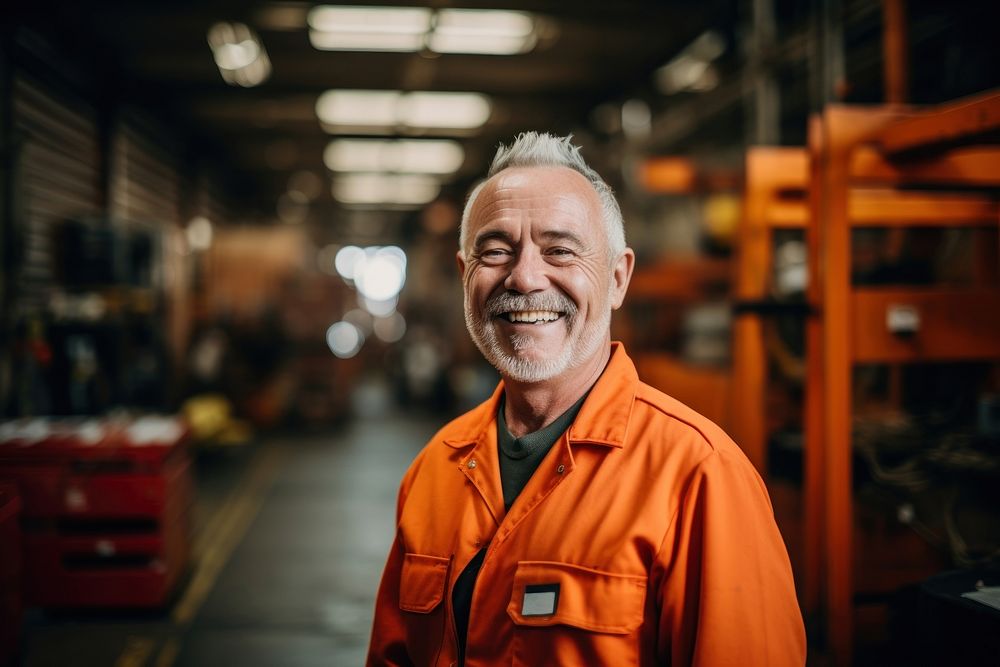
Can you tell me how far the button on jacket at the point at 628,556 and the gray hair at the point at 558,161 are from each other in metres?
0.40

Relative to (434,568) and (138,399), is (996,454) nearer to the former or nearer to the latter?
(434,568)

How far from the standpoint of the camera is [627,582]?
1612 millimetres

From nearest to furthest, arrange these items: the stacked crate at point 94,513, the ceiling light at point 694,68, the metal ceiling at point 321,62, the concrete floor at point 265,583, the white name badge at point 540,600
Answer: the white name badge at point 540,600 → the concrete floor at point 265,583 → the stacked crate at point 94,513 → the metal ceiling at point 321,62 → the ceiling light at point 694,68

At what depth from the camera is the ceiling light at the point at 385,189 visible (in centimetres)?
1772

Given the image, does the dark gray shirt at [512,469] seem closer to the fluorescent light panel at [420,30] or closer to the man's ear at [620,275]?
the man's ear at [620,275]

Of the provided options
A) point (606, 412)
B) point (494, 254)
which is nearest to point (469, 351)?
point (494, 254)

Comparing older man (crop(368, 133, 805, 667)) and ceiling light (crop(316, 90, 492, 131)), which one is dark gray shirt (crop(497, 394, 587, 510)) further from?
ceiling light (crop(316, 90, 492, 131))

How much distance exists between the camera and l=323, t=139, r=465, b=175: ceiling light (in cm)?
1390

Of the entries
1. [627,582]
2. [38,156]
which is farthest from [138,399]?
[627,582]

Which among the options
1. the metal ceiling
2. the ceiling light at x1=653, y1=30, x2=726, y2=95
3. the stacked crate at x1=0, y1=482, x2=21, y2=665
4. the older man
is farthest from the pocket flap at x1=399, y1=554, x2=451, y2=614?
the ceiling light at x1=653, y1=30, x2=726, y2=95

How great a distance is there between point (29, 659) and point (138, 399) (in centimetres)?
295

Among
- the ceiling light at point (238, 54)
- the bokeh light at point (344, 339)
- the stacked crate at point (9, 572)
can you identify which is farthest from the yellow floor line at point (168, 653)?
the bokeh light at point (344, 339)

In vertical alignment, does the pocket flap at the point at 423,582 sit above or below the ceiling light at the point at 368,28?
below

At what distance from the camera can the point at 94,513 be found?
477cm
